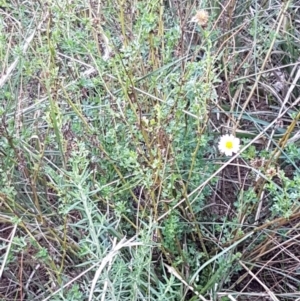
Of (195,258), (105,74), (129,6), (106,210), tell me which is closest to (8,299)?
(106,210)

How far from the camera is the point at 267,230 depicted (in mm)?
1155

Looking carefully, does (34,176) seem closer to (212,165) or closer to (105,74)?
(105,74)

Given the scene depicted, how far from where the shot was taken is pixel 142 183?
3.57 feet

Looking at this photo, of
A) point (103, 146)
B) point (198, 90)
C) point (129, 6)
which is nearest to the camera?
point (198, 90)

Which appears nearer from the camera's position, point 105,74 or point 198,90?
point 198,90

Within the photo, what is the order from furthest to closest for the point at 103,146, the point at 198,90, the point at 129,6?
the point at 129,6 < the point at 103,146 < the point at 198,90

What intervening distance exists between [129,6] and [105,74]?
22cm

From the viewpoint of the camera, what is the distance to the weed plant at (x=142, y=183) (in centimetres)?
106

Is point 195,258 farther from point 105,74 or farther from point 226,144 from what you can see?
point 105,74

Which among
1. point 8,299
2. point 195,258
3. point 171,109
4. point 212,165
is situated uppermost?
point 171,109

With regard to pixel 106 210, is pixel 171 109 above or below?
above

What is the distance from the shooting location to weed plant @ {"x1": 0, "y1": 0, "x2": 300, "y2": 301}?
1.06 m

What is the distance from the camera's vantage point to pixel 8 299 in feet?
3.93

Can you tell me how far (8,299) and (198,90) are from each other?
551mm
